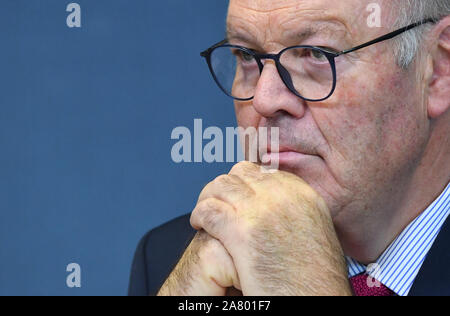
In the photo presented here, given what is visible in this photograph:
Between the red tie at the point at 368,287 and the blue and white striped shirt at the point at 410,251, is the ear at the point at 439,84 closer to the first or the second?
the blue and white striped shirt at the point at 410,251

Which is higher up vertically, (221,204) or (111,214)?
(221,204)

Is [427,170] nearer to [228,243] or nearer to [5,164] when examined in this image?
[228,243]

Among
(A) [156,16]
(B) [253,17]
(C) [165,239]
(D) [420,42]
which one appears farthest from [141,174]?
(D) [420,42]

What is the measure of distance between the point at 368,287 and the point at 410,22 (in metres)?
0.67

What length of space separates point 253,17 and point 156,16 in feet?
3.25

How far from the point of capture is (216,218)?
1.67 meters

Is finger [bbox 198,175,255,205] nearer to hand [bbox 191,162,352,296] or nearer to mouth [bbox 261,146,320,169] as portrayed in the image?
hand [bbox 191,162,352,296]

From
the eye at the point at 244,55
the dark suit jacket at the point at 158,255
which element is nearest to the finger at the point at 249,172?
the eye at the point at 244,55

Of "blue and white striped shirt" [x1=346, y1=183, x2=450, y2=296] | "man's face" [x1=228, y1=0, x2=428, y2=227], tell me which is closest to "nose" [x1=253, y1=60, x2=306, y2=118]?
"man's face" [x1=228, y1=0, x2=428, y2=227]

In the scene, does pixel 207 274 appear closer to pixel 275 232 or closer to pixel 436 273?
pixel 275 232

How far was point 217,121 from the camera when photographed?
2.75 metres

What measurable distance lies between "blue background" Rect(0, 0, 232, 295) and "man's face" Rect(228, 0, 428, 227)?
97cm

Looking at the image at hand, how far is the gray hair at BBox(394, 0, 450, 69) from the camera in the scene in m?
1.77

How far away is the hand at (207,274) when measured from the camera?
1.65 m
